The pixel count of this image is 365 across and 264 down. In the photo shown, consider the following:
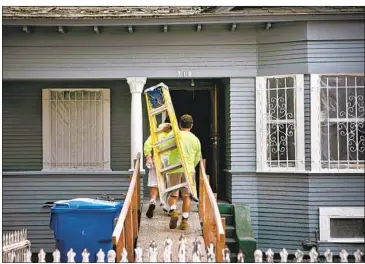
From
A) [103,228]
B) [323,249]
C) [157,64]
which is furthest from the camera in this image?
[157,64]

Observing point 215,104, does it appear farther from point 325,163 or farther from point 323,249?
point 323,249

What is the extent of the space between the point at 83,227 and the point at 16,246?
794 millimetres

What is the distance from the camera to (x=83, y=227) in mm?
6457

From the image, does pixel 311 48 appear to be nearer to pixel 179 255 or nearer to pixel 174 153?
pixel 174 153

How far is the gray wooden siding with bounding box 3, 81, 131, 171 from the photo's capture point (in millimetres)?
7926

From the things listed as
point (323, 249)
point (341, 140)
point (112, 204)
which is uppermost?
point (341, 140)

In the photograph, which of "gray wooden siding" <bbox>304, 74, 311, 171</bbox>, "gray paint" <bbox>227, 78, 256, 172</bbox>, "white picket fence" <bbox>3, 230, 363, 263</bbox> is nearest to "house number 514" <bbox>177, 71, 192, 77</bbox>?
"gray paint" <bbox>227, 78, 256, 172</bbox>

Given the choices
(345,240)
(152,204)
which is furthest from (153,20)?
(345,240)

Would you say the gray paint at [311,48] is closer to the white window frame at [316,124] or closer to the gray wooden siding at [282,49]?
the gray wooden siding at [282,49]

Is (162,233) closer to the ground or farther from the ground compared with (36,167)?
closer to the ground

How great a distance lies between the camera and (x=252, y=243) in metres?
7.26

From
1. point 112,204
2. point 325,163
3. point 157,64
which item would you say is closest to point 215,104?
point 157,64

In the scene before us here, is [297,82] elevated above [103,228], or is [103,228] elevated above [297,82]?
[297,82]

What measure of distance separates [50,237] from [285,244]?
104 inches
